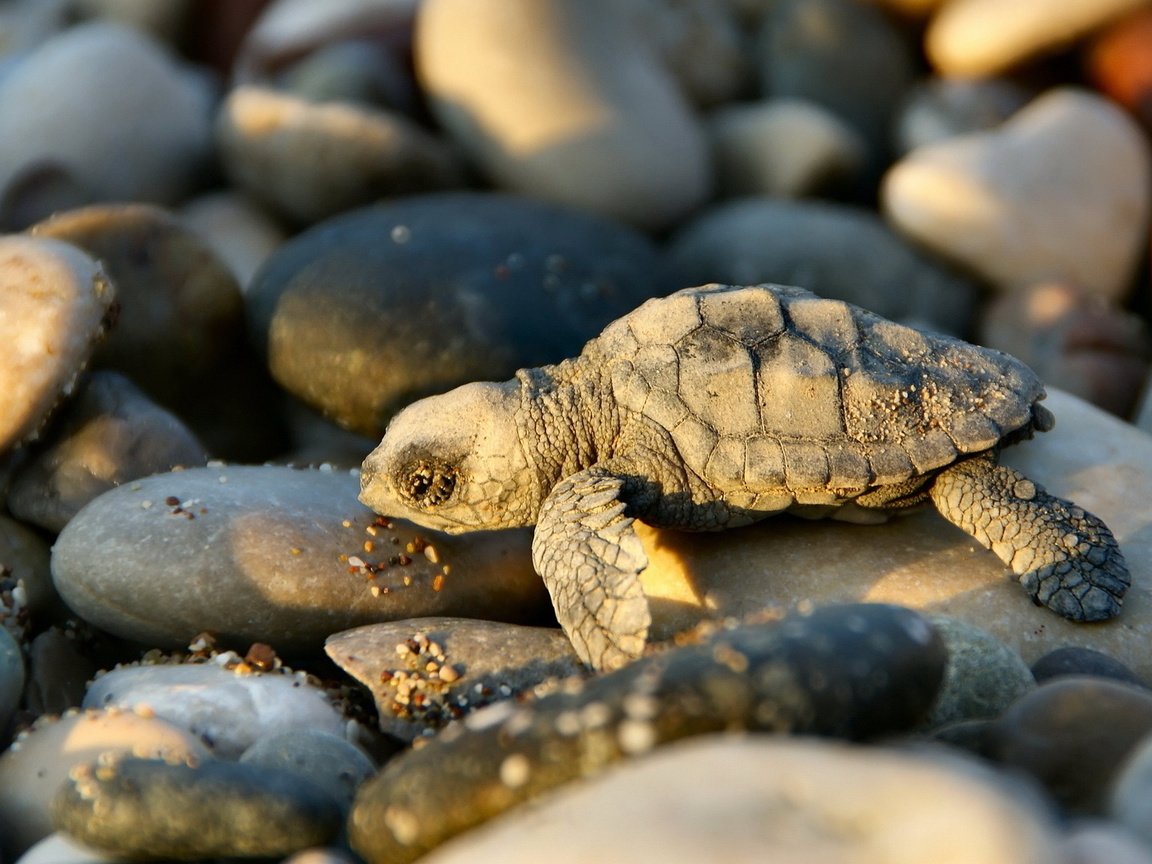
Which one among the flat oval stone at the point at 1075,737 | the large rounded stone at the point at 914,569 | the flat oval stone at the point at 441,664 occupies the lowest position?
the flat oval stone at the point at 441,664

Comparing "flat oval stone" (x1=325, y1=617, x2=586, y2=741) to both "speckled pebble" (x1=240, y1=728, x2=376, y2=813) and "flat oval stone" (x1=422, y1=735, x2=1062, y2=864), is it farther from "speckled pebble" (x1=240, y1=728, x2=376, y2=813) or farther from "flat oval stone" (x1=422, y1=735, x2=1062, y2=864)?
"flat oval stone" (x1=422, y1=735, x2=1062, y2=864)

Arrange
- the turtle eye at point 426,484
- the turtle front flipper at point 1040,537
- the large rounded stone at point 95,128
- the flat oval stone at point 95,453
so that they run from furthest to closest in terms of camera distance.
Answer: the large rounded stone at point 95,128, the flat oval stone at point 95,453, the turtle eye at point 426,484, the turtle front flipper at point 1040,537

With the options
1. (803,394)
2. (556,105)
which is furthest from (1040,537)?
(556,105)

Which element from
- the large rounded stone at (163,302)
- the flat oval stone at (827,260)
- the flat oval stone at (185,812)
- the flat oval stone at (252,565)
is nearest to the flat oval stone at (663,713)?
the flat oval stone at (185,812)

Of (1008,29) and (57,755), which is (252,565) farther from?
(1008,29)

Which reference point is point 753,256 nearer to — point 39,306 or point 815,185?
point 815,185

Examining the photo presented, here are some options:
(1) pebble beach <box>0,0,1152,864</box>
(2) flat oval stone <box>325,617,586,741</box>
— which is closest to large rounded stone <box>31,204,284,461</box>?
(1) pebble beach <box>0,0,1152,864</box>

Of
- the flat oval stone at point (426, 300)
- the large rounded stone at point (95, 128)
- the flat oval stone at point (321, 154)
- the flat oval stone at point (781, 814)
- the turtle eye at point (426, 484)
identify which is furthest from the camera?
the large rounded stone at point (95, 128)

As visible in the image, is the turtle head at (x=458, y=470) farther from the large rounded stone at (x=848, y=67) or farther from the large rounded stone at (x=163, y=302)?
the large rounded stone at (x=848, y=67)
